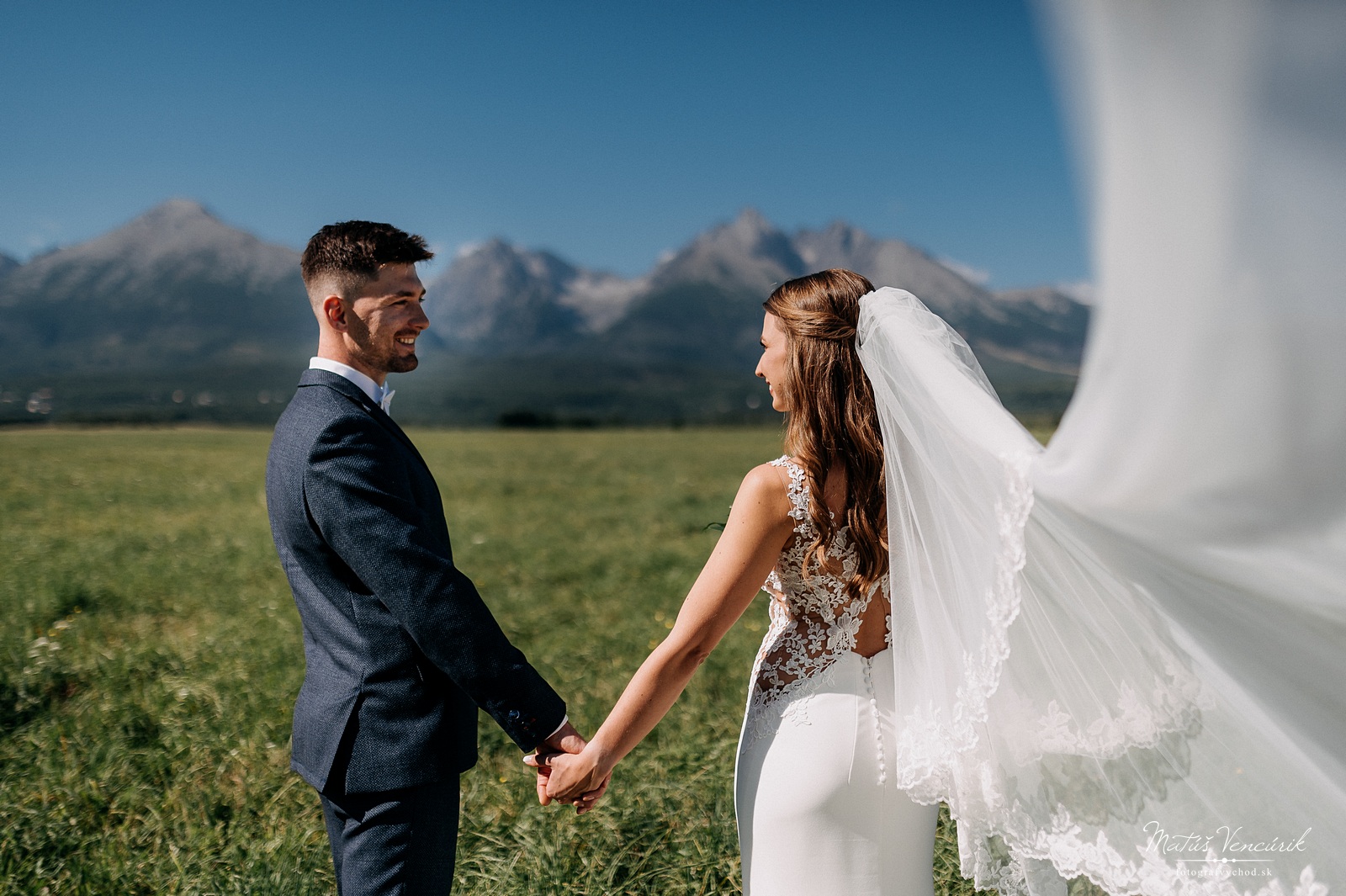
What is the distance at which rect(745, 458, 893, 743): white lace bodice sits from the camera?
2.60 meters

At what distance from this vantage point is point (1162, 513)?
1.96 meters

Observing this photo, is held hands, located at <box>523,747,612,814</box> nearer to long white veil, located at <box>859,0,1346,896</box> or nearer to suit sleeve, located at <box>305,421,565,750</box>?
suit sleeve, located at <box>305,421,565,750</box>

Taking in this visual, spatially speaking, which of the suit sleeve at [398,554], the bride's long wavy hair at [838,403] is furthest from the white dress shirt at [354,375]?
the bride's long wavy hair at [838,403]

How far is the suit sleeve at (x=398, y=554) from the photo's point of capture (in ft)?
8.02

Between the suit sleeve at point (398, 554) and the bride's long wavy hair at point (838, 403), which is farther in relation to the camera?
the bride's long wavy hair at point (838, 403)

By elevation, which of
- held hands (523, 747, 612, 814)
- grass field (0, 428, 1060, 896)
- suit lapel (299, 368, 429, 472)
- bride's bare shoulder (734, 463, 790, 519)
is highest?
suit lapel (299, 368, 429, 472)

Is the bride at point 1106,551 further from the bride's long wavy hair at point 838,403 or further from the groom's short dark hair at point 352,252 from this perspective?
the groom's short dark hair at point 352,252

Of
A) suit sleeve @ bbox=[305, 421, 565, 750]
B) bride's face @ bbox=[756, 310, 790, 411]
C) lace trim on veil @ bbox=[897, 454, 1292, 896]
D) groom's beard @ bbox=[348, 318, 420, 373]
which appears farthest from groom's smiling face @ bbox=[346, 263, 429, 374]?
lace trim on veil @ bbox=[897, 454, 1292, 896]

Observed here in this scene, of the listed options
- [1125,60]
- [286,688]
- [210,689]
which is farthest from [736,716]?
[1125,60]

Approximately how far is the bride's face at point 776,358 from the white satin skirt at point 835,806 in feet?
2.65

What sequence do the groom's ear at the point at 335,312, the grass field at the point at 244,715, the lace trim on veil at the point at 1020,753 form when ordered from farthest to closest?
the grass field at the point at 244,715 → the groom's ear at the point at 335,312 → the lace trim on veil at the point at 1020,753

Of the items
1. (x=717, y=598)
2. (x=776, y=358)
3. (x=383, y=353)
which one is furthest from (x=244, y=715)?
(x=776, y=358)

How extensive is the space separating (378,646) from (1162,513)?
1992 millimetres

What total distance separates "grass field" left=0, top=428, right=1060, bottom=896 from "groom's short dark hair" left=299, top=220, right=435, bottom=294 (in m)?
2.63
